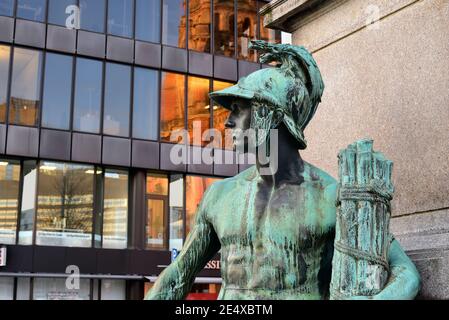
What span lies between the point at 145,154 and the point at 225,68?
5458 millimetres

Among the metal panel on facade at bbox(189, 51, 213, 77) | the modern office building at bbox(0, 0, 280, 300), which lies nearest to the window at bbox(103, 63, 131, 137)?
the modern office building at bbox(0, 0, 280, 300)

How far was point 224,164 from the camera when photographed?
97.9 feet

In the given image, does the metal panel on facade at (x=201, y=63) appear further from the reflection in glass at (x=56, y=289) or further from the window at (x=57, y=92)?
the reflection in glass at (x=56, y=289)

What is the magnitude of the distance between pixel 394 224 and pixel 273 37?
27820mm

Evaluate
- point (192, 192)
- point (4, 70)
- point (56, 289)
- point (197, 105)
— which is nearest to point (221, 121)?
point (197, 105)

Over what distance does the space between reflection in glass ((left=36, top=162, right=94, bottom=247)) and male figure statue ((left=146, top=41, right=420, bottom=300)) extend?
22.8m

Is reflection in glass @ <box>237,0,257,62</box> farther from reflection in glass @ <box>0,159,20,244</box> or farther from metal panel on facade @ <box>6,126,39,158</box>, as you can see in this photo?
reflection in glass @ <box>0,159,20,244</box>

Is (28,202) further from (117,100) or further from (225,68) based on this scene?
(225,68)

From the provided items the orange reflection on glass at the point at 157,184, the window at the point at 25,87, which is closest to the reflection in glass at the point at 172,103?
the orange reflection on glass at the point at 157,184

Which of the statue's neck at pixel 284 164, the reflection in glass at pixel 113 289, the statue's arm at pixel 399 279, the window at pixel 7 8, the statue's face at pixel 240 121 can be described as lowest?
the reflection in glass at pixel 113 289

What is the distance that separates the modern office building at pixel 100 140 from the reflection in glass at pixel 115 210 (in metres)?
0.04

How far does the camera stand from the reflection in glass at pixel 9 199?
79.9 feet

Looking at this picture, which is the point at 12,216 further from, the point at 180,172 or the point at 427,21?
the point at 427,21
